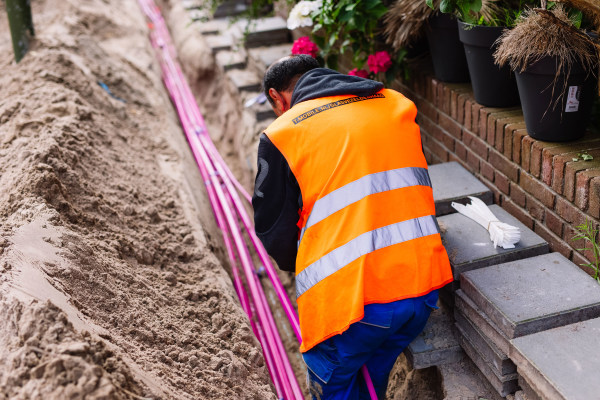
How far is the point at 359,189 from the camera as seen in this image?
2.47 metres

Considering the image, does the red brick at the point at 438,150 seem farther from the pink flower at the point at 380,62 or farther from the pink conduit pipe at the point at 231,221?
the pink conduit pipe at the point at 231,221

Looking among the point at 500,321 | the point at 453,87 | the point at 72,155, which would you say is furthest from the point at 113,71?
the point at 500,321

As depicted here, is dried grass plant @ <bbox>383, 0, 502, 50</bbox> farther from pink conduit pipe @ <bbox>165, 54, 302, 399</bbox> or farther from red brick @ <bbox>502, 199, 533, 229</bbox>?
pink conduit pipe @ <bbox>165, 54, 302, 399</bbox>

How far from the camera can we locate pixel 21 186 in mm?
3018

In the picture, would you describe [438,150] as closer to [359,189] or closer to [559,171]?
[559,171]

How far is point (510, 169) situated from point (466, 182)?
0.30 m

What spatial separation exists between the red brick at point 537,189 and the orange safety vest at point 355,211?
694mm

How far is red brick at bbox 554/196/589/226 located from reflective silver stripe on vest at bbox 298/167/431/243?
2.46 ft

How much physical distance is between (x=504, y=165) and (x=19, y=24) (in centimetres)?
420

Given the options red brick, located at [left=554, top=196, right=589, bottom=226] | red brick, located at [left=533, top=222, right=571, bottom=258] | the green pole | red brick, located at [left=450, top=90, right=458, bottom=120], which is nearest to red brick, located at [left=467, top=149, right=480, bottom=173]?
red brick, located at [left=450, top=90, right=458, bottom=120]

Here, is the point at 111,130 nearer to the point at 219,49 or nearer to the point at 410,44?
the point at 410,44

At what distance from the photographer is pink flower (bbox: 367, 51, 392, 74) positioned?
3.88m

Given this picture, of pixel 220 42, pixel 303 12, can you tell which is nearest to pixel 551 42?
pixel 303 12

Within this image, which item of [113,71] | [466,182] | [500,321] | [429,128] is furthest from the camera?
[113,71]
